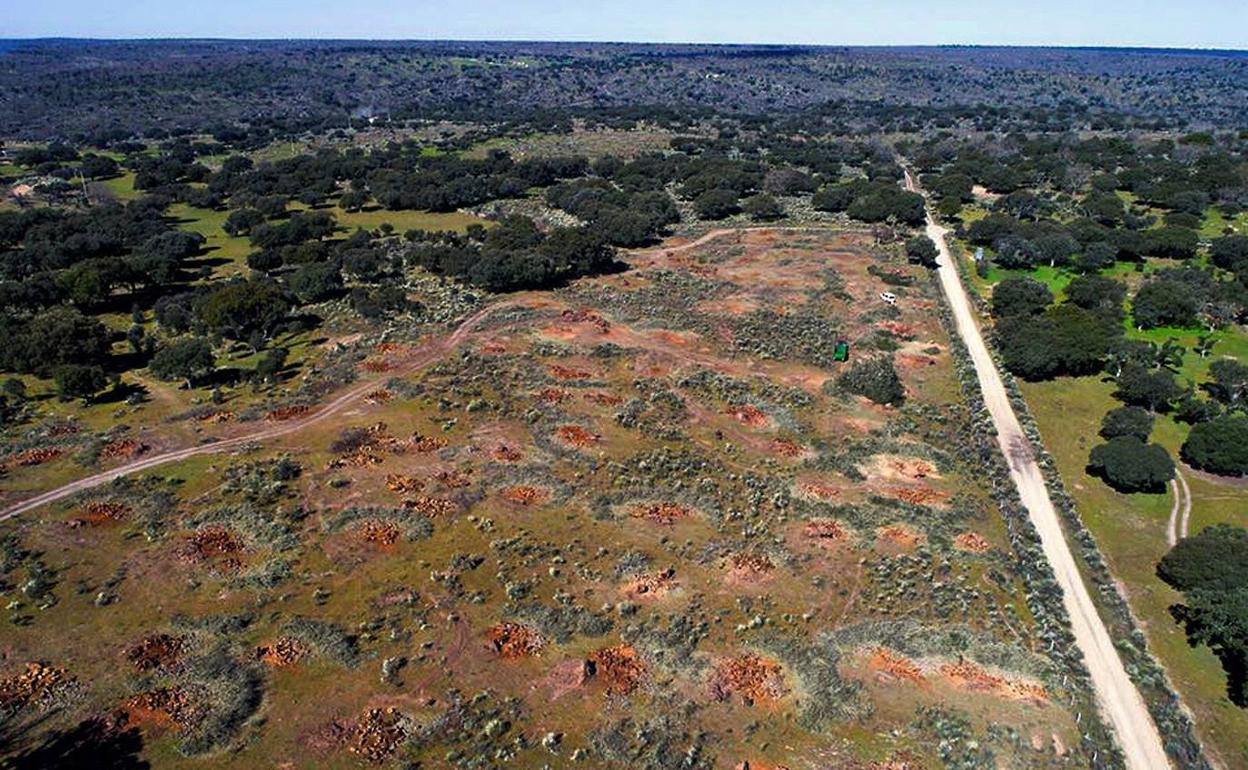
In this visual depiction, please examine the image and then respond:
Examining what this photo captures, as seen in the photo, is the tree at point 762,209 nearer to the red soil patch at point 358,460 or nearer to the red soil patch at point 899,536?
the red soil patch at point 899,536

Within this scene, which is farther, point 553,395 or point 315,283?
point 315,283

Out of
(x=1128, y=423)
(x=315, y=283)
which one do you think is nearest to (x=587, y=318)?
(x=315, y=283)

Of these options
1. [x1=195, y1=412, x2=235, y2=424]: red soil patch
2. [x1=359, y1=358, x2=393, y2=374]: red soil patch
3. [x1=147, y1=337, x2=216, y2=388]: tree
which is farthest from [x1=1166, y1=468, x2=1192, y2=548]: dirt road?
[x1=147, y1=337, x2=216, y2=388]: tree

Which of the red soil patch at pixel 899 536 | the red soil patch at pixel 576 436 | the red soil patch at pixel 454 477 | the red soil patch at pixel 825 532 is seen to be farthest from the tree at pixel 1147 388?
the red soil patch at pixel 454 477

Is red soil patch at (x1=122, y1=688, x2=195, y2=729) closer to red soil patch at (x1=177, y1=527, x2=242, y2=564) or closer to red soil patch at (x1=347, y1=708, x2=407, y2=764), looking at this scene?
red soil patch at (x1=347, y1=708, x2=407, y2=764)

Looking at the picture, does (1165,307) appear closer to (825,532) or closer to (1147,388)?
(1147,388)

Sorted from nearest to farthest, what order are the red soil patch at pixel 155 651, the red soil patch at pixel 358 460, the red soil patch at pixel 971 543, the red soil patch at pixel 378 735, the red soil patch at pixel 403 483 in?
the red soil patch at pixel 378 735, the red soil patch at pixel 155 651, the red soil patch at pixel 971 543, the red soil patch at pixel 403 483, the red soil patch at pixel 358 460
